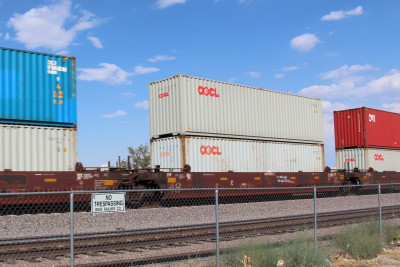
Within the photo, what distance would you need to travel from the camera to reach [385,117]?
92.2 ft

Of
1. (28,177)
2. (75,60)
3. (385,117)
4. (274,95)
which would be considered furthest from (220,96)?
(385,117)

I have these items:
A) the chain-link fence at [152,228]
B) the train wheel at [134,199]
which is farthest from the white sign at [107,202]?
the train wheel at [134,199]

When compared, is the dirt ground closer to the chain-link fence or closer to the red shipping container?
the chain-link fence

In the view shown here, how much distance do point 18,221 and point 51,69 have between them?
5411 millimetres

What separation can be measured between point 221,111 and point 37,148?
27.5 feet

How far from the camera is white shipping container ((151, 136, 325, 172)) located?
57.0 feet

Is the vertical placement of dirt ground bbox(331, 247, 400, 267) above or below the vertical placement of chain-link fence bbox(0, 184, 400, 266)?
below

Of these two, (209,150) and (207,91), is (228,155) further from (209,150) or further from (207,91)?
(207,91)

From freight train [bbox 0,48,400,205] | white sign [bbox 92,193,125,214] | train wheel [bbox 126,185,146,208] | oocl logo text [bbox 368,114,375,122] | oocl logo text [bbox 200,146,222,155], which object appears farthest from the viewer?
oocl logo text [bbox 368,114,375,122]

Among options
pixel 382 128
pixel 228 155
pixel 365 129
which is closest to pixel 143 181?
pixel 228 155

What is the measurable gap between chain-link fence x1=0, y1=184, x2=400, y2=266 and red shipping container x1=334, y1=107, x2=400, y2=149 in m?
7.82

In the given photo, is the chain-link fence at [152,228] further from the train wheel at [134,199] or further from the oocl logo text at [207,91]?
the oocl logo text at [207,91]

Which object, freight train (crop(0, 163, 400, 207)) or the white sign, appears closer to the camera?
the white sign

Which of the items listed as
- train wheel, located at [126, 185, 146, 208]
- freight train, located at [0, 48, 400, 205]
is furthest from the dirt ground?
train wheel, located at [126, 185, 146, 208]
